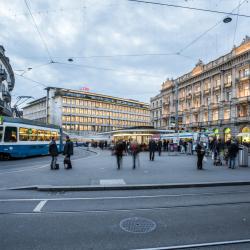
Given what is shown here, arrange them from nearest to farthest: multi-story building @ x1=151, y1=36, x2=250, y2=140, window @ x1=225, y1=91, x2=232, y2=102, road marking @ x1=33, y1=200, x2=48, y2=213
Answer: road marking @ x1=33, y1=200, x2=48, y2=213 → multi-story building @ x1=151, y1=36, x2=250, y2=140 → window @ x1=225, y1=91, x2=232, y2=102

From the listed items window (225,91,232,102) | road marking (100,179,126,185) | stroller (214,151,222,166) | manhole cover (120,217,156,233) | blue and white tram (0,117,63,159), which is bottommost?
manhole cover (120,217,156,233)

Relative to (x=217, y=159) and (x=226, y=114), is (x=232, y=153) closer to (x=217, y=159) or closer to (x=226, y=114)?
(x=217, y=159)

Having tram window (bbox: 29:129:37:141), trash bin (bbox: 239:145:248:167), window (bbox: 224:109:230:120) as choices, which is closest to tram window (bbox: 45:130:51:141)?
tram window (bbox: 29:129:37:141)

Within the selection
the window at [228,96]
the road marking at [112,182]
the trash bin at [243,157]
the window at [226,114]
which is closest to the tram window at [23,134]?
the road marking at [112,182]

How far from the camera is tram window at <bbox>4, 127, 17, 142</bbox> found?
2192cm

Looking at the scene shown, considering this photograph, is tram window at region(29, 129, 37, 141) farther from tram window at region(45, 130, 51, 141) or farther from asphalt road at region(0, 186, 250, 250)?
asphalt road at region(0, 186, 250, 250)

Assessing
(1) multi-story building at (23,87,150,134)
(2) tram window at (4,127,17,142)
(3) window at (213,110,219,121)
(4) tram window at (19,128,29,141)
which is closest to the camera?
(2) tram window at (4,127,17,142)

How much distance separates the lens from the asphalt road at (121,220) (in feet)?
15.6

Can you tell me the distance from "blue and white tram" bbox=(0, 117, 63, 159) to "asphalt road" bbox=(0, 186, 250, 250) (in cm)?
1416

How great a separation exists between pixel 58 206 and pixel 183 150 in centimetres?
2856

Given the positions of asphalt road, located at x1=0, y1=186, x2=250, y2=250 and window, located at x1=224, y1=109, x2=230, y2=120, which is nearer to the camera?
asphalt road, located at x1=0, y1=186, x2=250, y2=250

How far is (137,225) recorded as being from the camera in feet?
18.6

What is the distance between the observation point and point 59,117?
365 ft

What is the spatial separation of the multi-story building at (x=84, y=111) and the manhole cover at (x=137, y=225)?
9907 cm
